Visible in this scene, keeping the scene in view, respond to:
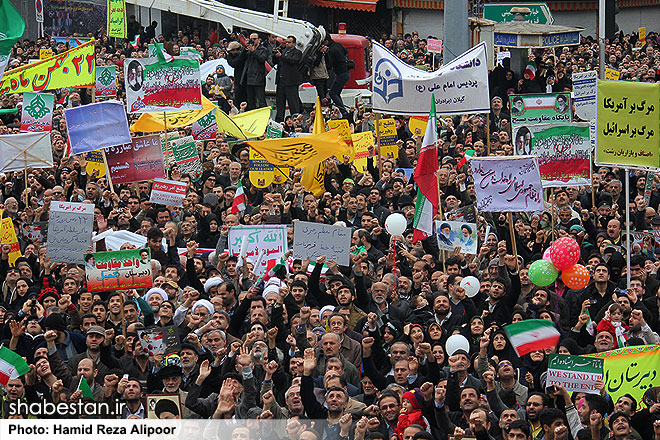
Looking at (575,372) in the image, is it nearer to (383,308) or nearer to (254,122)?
(383,308)

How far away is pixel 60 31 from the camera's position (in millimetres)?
31391

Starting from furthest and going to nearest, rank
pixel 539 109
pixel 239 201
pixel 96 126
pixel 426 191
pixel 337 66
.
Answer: pixel 337 66 < pixel 539 109 < pixel 96 126 < pixel 239 201 < pixel 426 191

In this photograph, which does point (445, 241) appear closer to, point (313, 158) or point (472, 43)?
point (313, 158)

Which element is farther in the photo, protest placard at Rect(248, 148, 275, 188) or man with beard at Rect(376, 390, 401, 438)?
protest placard at Rect(248, 148, 275, 188)

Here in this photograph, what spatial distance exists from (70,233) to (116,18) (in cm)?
1410

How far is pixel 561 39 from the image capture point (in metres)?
24.8

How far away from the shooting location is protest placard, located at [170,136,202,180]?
1579 centimetres

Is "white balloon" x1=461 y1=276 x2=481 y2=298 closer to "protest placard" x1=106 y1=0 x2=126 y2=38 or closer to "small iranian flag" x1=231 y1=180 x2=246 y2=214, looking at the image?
"small iranian flag" x1=231 y1=180 x2=246 y2=214

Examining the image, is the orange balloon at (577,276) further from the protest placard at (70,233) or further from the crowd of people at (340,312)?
the protest placard at (70,233)

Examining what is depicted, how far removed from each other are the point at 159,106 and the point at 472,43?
1282 centimetres

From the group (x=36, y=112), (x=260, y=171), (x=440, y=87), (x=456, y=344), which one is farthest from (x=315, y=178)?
(x=456, y=344)

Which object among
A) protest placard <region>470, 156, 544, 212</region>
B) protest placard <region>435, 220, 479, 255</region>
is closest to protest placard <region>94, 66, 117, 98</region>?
protest placard <region>470, 156, 544, 212</region>

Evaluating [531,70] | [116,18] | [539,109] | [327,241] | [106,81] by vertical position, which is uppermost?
[116,18]

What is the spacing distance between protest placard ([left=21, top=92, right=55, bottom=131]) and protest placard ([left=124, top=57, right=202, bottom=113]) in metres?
1.50
